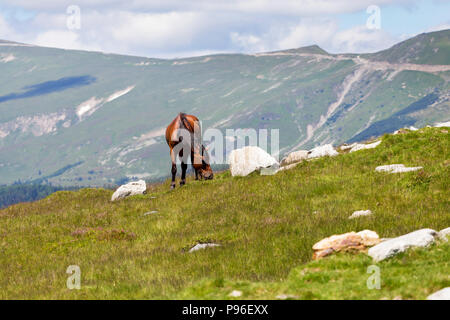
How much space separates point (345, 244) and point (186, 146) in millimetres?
18585

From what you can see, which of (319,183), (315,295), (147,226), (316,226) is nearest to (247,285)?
(315,295)

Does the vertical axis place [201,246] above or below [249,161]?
below

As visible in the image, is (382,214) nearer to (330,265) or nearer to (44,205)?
(330,265)

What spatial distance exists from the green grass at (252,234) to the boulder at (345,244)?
19.7 inches

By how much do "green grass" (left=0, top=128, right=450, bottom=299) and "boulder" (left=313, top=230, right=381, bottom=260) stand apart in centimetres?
50

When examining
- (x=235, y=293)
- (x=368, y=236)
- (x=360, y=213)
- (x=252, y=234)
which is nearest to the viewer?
(x=235, y=293)

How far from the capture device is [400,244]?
36.0 feet

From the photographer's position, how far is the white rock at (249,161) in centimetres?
3012

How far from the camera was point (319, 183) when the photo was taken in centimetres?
2134

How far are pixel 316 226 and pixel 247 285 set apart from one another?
235 inches
